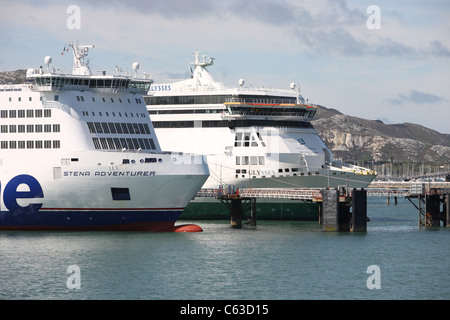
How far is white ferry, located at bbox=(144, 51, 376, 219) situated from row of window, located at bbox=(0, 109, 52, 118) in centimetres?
1931

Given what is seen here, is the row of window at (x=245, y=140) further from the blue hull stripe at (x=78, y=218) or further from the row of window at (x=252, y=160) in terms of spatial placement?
the blue hull stripe at (x=78, y=218)

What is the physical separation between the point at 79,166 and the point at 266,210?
21.6m

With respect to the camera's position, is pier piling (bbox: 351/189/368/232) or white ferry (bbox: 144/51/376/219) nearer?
pier piling (bbox: 351/189/368/232)

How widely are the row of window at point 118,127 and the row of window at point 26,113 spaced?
2742 mm

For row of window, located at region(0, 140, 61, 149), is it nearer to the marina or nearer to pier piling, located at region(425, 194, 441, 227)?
the marina

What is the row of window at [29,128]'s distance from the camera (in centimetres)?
5784

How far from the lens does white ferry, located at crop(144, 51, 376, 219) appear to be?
7388 cm

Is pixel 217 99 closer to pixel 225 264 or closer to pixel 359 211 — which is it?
pixel 359 211

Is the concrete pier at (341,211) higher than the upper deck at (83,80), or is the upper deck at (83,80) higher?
the upper deck at (83,80)

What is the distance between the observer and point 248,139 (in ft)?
248

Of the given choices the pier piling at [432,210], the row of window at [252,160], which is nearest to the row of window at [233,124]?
the row of window at [252,160]

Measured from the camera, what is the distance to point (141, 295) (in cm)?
3894

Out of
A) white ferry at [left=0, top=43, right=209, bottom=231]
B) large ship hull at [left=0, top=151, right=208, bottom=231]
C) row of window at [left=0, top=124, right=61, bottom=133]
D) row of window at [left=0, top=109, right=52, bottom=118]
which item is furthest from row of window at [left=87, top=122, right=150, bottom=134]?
row of window at [left=0, top=109, right=52, bottom=118]

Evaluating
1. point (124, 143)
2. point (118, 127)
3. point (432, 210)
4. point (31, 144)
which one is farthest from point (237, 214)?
point (31, 144)
